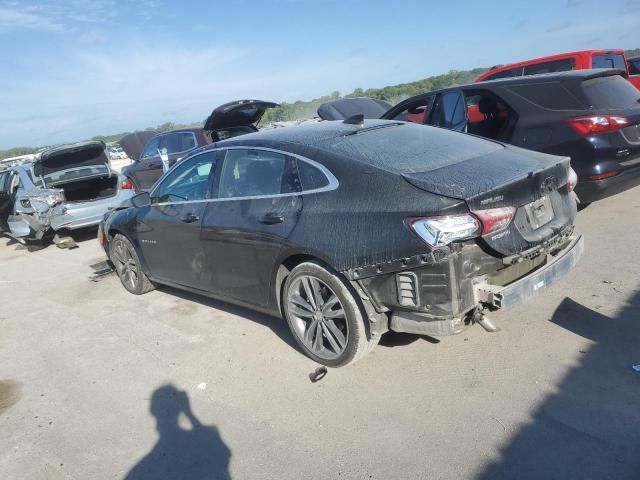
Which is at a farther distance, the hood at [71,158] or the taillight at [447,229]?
the hood at [71,158]

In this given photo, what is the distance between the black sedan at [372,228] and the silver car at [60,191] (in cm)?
548

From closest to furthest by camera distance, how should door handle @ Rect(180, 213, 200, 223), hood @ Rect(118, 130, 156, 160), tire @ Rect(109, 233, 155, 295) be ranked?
1. door handle @ Rect(180, 213, 200, 223)
2. tire @ Rect(109, 233, 155, 295)
3. hood @ Rect(118, 130, 156, 160)

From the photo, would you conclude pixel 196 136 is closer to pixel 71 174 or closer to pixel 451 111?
pixel 71 174

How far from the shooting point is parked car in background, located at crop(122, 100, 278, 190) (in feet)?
31.4

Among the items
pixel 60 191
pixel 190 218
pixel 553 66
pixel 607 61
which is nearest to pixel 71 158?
pixel 60 191

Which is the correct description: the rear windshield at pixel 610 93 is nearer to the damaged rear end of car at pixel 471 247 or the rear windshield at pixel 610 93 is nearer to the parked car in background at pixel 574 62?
the damaged rear end of car at pixel 471 247

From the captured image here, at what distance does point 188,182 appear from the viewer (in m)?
4.79

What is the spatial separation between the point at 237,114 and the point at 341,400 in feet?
24.6

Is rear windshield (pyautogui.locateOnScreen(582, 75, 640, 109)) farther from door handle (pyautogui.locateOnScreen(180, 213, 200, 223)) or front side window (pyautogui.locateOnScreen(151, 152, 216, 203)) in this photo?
door handle (pyautogui.locateOnScreen(180, 213, 200, 223))

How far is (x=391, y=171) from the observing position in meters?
3.20

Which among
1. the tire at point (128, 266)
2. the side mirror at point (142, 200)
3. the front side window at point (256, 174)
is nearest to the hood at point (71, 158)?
the tire at point (128, 266)

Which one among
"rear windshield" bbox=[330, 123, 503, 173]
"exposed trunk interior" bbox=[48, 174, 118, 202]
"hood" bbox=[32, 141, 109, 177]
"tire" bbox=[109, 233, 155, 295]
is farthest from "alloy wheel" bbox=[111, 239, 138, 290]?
"hood" bbox=[32, 141, 109, 177]

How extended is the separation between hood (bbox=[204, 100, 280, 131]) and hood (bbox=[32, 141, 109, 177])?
225 centimetres

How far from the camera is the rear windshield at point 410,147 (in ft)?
11.0
